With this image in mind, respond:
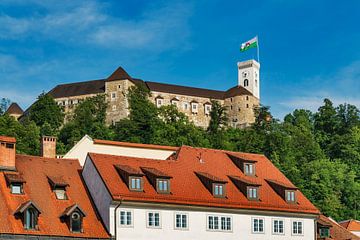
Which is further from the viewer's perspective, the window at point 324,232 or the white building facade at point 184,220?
the window at point 324,232

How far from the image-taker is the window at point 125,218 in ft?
153

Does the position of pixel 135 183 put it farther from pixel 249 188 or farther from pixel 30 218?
pixel 249 188

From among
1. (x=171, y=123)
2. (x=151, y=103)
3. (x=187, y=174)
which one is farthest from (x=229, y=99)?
(x=187, y=174)

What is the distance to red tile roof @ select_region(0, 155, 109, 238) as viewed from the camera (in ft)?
143

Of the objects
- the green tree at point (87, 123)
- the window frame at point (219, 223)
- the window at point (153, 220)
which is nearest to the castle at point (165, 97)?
the green tree at point (87, 123)

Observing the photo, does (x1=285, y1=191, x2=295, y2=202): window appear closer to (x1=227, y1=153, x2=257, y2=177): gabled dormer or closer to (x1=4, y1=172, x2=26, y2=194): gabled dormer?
(x1=227, y1=153, x2=257, y2=177): gabled dormer

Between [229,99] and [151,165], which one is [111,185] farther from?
[229,99]

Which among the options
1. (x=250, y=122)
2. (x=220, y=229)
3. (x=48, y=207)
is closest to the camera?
(x=48, y=207)

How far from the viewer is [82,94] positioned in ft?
604

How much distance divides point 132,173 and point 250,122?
14098cm

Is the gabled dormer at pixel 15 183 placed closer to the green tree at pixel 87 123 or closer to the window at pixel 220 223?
the window at pixel 220 223

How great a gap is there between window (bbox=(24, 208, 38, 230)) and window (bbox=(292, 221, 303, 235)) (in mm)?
18336

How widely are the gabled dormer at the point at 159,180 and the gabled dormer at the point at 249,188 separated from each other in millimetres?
5770

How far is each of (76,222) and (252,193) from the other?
42.8 ft
